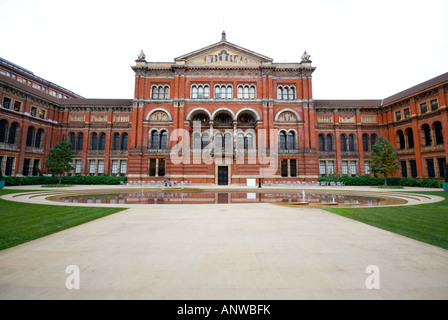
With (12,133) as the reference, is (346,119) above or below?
above

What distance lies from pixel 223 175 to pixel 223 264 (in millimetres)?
28181

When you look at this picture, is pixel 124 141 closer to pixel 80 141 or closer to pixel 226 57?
pixel 80 141

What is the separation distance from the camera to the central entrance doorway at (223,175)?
103ft

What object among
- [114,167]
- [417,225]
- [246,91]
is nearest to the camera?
[417,225]

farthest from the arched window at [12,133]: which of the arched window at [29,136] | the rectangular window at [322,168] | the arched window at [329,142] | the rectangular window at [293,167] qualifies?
the arched window at [329,142]

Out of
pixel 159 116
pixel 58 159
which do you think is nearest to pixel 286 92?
pixel 159 116

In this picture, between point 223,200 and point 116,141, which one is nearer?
point 223,200

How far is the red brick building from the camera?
101 feet

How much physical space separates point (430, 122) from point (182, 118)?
37.4 m

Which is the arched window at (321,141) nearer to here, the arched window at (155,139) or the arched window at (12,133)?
the arched window at (155,139)

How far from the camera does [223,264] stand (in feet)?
11.4

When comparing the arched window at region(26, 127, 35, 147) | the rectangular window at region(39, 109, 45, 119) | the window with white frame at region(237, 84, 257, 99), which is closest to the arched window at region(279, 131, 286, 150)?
the window with white frame at region(237, 84, 257, 99)

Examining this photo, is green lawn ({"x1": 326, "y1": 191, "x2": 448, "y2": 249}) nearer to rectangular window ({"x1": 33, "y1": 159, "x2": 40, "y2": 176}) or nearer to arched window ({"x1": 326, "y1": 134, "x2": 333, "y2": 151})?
arched window ({"x1": 326, "y1": 134, "x2": 333, "y2": 151})
